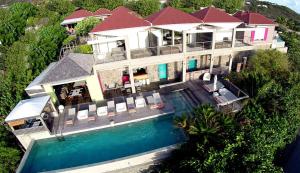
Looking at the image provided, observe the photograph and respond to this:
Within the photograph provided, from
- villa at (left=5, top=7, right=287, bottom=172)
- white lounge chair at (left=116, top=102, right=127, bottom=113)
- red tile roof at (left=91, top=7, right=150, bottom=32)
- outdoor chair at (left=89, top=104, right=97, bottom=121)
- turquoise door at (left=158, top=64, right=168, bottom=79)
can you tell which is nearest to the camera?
villa at (left=5, top=7, right=287, bottom=172)

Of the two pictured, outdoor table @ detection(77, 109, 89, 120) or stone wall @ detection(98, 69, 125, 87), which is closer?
outdoor table @ detection(77, 109, 89, 120)

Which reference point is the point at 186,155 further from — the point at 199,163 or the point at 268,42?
the point at 268,42

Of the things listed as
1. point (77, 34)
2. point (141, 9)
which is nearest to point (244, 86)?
point (77, 34)

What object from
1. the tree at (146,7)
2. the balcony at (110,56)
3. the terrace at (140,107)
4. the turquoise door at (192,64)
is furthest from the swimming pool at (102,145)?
the tree at (146,7)

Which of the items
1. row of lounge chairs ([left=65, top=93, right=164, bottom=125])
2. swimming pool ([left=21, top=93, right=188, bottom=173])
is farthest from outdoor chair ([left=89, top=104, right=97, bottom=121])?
swimming pool ([left=21, top=93, right=188, bottom=173])

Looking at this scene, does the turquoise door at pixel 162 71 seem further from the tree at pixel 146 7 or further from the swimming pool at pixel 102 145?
the tree at pixel 146 7

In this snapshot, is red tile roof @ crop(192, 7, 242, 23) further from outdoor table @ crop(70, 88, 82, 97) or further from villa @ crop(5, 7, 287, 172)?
outdoor table @ crop(70, 88, 82, 97)

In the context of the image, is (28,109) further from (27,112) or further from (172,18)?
(172,18)
